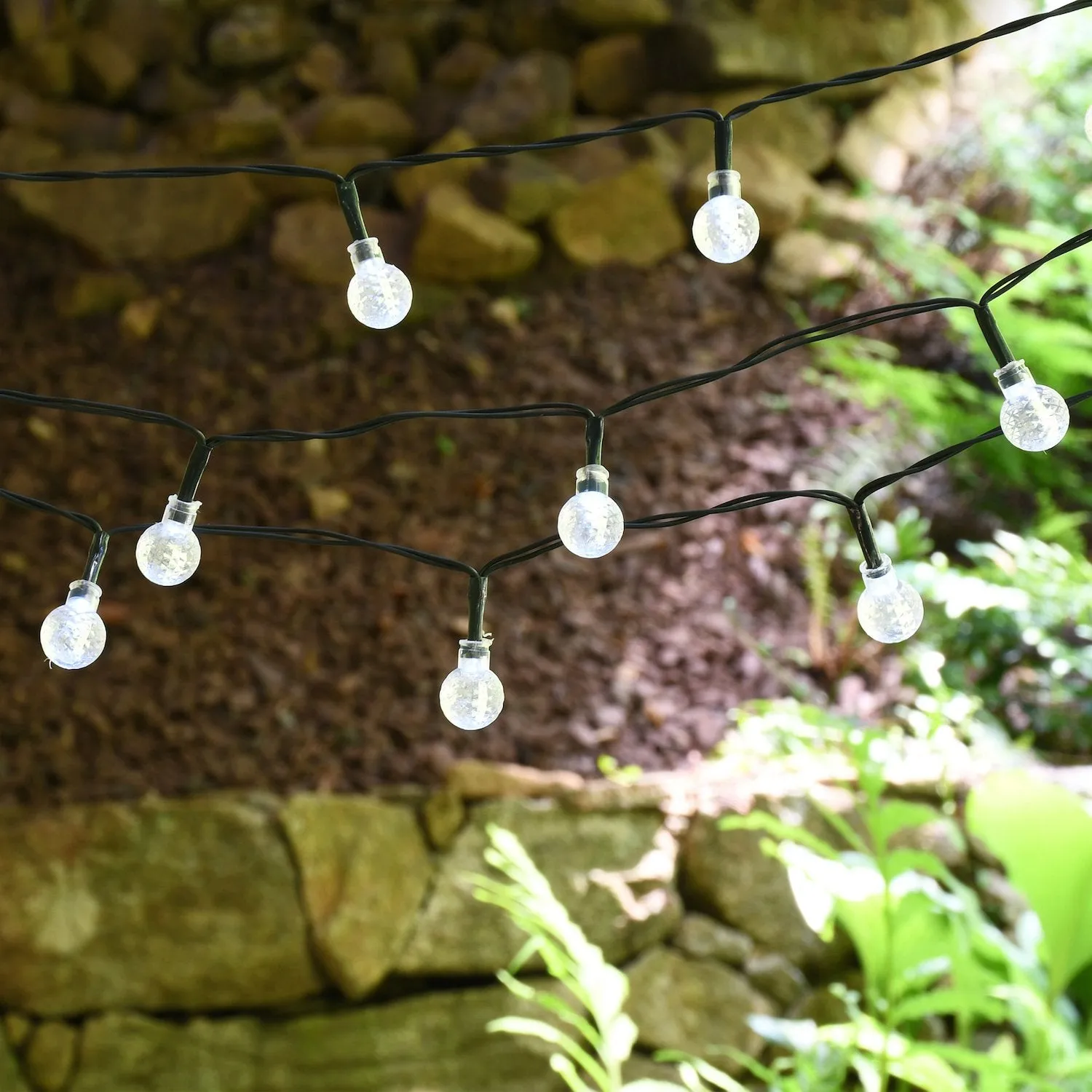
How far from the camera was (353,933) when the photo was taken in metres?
1.78

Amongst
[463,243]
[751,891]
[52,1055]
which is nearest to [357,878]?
[52,1055]

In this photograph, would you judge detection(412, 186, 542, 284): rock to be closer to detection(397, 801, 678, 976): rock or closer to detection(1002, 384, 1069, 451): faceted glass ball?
detection(397, 801, 678, 976): rock

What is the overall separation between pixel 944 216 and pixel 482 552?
1.66 m

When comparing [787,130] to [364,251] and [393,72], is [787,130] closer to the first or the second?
[393,72]

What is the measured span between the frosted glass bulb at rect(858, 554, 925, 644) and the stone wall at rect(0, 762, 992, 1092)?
1321 mm

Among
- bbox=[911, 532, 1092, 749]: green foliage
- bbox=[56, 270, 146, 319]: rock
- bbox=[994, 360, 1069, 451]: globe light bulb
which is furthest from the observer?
bbox=[56, 270, 146, 319]: rock

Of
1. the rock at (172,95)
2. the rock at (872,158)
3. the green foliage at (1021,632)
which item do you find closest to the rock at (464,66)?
the rock at (172,95)

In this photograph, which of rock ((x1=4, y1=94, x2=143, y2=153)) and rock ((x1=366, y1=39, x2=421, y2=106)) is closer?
rock ((x1=4, y1=94, x2=143, y2=153))

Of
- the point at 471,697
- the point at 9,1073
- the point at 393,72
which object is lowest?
the point at 9,1073

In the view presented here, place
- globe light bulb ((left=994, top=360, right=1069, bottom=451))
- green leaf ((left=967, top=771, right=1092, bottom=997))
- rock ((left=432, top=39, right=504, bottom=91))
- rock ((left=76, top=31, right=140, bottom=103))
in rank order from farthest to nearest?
1. rock ((left=432, top=39, right=504, bottom=91))
2. rock ((left=76, top=31, right=140, bottom=103))
3. green leaf ((left=967, top=771, right=1092, bottom=997))
4. globe light bulb ((left=994, top=360, right=1069, bottom=451))

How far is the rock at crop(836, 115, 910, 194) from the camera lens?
3.12 meters

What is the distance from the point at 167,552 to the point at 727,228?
358 mm

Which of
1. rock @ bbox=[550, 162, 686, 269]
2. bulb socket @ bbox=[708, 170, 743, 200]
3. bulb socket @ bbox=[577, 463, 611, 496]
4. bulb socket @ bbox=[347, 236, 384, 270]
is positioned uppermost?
rock @ bbox=[550, 162, 686, 269]

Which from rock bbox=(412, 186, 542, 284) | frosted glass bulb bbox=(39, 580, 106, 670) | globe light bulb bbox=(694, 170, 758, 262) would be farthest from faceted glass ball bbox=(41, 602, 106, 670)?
rock bbox=(412, 186, 542, 284)
